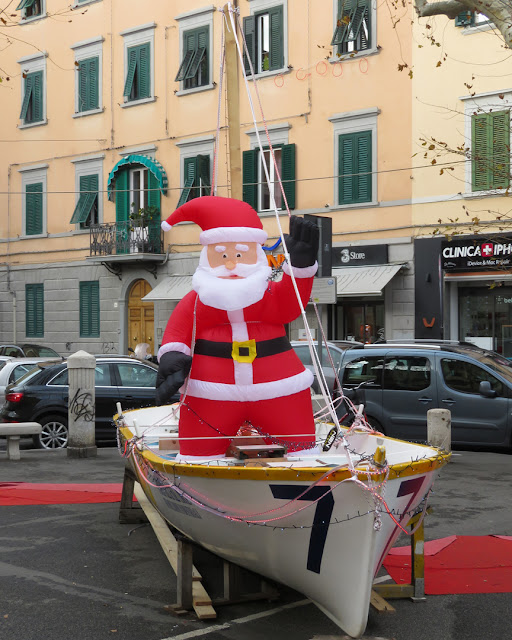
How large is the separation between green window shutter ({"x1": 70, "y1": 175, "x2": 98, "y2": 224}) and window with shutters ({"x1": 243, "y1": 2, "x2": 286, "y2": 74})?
21.3 feet

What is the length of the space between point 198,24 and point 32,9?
23.4 feet

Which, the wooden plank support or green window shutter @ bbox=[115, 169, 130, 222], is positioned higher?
green window shutter @ bbox=[115, 169, 130, 222]

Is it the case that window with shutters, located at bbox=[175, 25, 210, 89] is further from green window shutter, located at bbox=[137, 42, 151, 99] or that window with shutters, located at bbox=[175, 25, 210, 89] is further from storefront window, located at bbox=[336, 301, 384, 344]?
storefront window, located at bbox=[336, 301, 384, 344]

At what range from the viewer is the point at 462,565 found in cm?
673

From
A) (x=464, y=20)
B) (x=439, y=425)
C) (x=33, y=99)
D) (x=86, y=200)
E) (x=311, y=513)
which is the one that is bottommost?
(x=439, y=425)

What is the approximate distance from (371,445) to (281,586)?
1.25 meters

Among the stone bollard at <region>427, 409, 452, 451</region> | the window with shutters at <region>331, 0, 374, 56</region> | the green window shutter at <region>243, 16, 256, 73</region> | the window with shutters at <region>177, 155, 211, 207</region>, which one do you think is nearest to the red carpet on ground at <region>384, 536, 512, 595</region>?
the stone bollard at <region>427, 409, 452, 451</region>

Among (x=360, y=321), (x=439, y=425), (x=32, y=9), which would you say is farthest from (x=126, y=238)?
(x=439, y=425)

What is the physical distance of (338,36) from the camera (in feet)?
70.5

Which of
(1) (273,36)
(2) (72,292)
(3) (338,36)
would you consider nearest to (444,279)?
(3) (338,36)

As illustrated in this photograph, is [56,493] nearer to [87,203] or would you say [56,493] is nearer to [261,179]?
[261,179]

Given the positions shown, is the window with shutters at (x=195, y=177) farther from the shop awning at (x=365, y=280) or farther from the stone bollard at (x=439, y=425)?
the stone bollard at (x=439, y=425)

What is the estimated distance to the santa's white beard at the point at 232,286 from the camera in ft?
20.3

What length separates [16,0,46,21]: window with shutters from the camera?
91.4 feet
